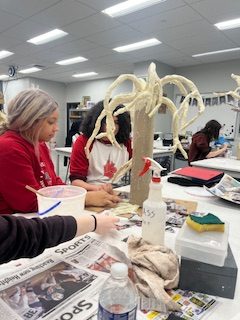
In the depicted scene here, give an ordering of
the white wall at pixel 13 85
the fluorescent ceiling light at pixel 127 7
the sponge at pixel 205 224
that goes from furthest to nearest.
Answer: the white wall at pixel 13 85 → the fluorescent ceiling light at pixel 127 7 → the sponge at pixel 205 224

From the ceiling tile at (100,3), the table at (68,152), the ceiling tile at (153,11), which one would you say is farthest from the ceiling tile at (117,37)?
the table at (68,152)

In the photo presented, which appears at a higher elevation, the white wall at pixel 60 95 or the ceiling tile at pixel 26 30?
the ceiling tile at pixel 26 30

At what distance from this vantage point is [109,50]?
527cm

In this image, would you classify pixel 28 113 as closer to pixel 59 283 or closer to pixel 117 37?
pixel 59 283

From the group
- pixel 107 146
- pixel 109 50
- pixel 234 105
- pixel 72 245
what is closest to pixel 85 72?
pixel 109 50

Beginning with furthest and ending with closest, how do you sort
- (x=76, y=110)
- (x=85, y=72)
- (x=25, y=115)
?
(x=76, y=110) → (x=85, y=72) → (x=25, y=115)

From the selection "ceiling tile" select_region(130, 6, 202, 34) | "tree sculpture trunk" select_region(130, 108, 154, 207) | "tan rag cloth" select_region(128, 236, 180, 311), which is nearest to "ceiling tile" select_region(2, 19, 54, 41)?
"ceiling tile" select_region(130, 6, 202, 34)

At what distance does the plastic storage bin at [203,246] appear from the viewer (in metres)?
0.57

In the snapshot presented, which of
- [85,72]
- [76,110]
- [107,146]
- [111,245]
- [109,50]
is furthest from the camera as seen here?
[76,110]

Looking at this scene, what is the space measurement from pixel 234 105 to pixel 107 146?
1.49 metres

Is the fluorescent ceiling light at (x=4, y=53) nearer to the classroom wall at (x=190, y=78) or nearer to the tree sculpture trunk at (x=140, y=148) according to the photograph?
the classroom wall at (x=190, y=78)

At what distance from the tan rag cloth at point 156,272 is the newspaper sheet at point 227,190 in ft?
2.24

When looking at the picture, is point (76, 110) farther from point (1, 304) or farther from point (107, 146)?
point (1, 304)

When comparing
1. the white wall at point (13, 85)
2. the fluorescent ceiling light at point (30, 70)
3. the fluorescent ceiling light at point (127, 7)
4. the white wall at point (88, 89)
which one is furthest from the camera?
the white wall at point (13, 85)
